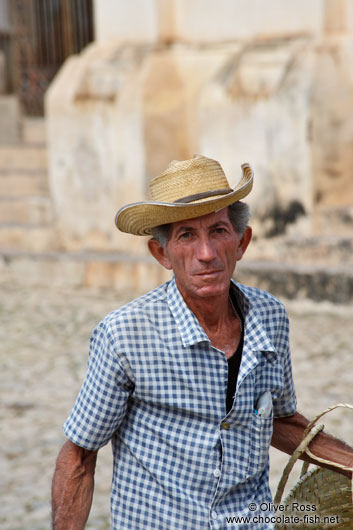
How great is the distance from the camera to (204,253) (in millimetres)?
2361

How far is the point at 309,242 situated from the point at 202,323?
607cm

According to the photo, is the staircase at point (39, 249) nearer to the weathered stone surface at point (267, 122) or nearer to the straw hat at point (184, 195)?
the weathered stone surface at point (267, 122)

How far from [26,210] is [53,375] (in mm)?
4756

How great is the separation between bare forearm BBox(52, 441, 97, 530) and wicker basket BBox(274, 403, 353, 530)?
0.51 meters

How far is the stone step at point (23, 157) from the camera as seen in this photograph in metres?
11.9

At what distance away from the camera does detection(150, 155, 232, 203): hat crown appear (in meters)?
2.39

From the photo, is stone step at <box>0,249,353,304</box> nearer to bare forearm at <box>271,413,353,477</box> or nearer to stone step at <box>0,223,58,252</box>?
stone step at <box>0,223,58,252</box>

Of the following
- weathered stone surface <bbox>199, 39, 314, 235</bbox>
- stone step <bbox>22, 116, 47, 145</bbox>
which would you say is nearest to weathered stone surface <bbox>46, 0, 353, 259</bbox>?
weathered stone surface <bbox>199, 39, 314, 235</bbox>

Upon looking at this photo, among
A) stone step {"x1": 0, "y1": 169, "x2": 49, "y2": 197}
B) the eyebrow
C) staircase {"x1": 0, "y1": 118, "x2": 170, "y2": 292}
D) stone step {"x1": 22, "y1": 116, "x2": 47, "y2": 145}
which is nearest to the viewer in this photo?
the eyebrow

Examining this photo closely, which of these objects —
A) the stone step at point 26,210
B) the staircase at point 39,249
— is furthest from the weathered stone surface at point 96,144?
the stone step at point 26,210

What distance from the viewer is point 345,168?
29.4 ft

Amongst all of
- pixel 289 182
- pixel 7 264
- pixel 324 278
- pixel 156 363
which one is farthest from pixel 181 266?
pixel 7 264

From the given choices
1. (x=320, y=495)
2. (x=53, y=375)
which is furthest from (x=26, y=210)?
(x=320, y=495)

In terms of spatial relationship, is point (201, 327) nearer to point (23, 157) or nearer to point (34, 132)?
point (23, 157)
